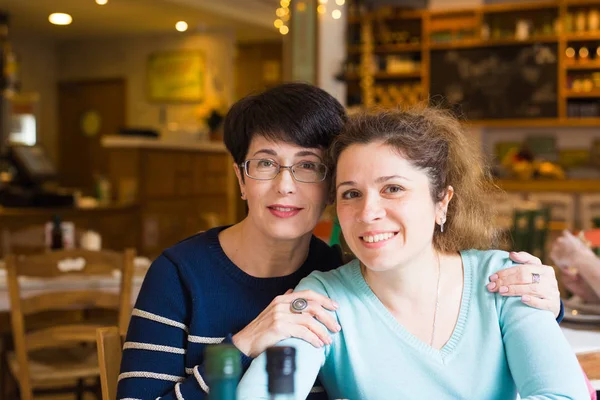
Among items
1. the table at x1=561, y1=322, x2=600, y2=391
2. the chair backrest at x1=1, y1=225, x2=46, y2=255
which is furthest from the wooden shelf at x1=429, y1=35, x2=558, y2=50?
the table at x1=561, y1=322, x2=600, y2=391

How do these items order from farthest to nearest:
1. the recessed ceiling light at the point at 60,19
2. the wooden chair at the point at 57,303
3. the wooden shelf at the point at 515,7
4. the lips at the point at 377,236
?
1. the recessed ceiling light at the point at 60,19
2. the wooden shelf at the point at 515,7
3. the wooden chair at the point at 57,303
4. the lips at the point at 377,236

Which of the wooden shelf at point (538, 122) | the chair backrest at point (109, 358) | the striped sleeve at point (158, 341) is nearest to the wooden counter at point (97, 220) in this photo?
the wooden shelf at point (538, 122)

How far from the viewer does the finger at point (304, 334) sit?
1.35 meters

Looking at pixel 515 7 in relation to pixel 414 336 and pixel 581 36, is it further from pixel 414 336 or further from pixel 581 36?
pixel 414 336

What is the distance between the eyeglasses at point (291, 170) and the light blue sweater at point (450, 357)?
0.22 meters

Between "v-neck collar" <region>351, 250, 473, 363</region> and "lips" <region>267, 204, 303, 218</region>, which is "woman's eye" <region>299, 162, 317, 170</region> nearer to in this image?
"lips" <region>267, 204, 303, 218</region>

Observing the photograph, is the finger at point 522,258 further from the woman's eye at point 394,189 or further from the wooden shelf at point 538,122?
the wooden shelf at point 538,122

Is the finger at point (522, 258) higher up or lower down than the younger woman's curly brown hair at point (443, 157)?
lower down

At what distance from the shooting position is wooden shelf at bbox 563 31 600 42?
7.47 meters

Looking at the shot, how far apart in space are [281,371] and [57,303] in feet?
8.75

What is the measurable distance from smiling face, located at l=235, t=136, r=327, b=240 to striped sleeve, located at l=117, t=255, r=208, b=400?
0.72 feet

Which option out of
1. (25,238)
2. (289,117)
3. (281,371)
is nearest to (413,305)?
(289,117)

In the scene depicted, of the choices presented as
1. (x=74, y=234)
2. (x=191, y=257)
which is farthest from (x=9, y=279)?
(x=191, y=257)

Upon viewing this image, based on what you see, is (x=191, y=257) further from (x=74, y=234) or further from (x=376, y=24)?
(x=376, y=24)
